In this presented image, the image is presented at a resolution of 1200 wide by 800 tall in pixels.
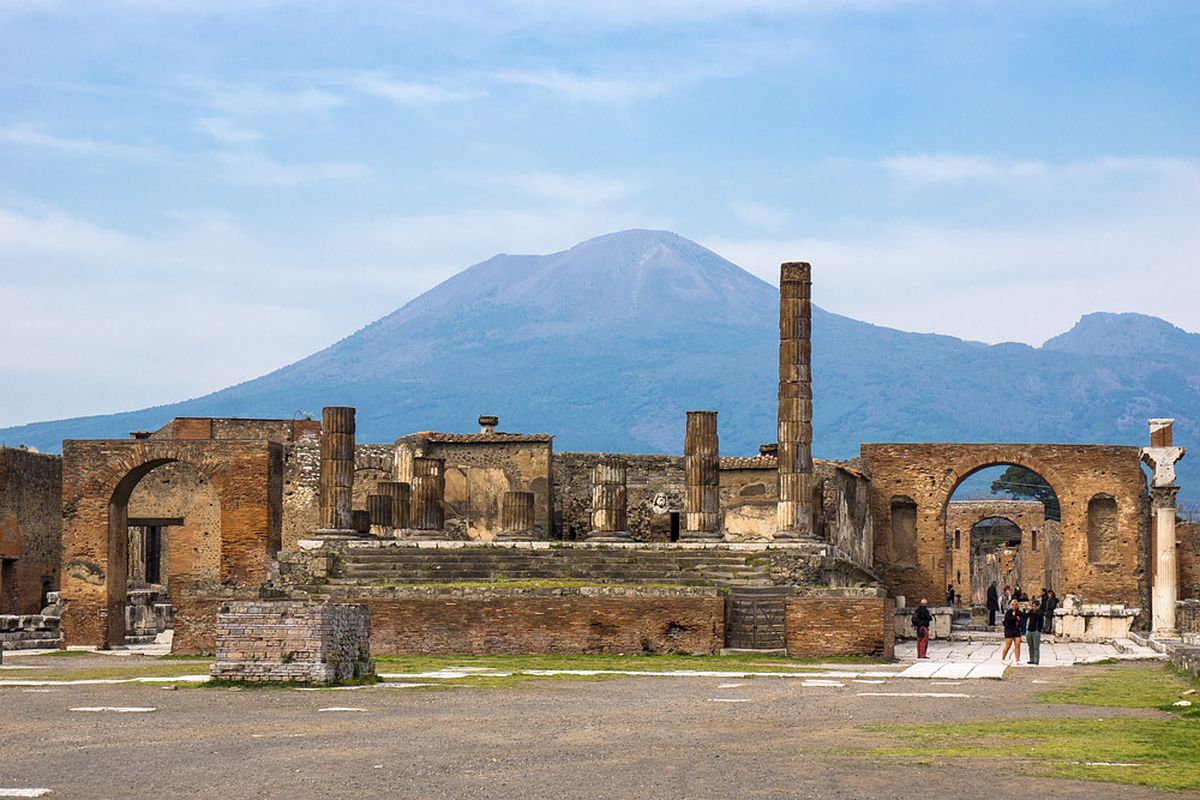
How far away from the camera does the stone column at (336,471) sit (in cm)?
3675

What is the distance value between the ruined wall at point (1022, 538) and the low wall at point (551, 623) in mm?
43271

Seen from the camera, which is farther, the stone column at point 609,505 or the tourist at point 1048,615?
the tourist at point 1048,615

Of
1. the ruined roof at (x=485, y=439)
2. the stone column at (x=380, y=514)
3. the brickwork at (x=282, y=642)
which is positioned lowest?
the brickwork at (x=282, y=642)

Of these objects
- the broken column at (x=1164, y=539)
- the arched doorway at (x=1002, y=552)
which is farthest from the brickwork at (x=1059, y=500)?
the arched doorway at (x=1002, y=552)

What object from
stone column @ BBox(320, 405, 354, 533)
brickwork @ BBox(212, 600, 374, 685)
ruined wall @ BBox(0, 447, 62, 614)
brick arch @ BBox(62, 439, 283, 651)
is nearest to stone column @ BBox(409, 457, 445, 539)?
stone column @ BBox(320, 405, 354, 533)

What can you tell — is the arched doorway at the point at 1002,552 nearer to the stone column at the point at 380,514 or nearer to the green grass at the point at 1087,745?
the stone column at the point at 380,514

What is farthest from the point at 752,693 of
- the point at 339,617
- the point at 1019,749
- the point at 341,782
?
the point at 341,782

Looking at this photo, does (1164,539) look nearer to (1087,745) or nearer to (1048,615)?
(1048,615)

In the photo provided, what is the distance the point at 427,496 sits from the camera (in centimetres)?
3956

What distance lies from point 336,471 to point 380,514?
2.72 m

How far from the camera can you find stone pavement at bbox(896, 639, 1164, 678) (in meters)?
29.0

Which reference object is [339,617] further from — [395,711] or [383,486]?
[383,486]

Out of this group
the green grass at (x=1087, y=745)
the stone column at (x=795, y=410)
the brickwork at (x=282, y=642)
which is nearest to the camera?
the green grass at (x=1087, y=745)

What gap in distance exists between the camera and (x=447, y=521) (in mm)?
45938
